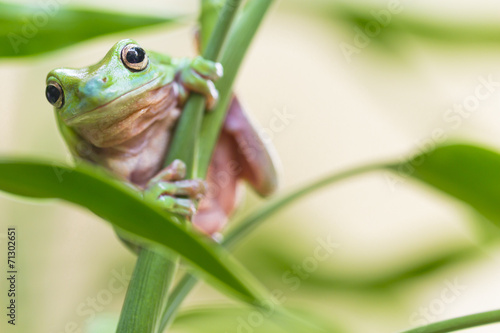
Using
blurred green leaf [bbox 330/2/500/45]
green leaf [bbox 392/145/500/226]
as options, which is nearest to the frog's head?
green leaf [bbox 392/145/500/226]

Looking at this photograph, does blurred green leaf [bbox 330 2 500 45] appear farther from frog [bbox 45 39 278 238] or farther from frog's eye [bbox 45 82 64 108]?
frog's eye [bbox 45 82 64 108]

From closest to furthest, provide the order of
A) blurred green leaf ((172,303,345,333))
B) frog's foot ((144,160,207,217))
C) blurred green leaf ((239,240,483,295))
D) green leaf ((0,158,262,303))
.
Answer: green leaf ((0,158,262,303)) < frog's foot ((144,160,207,217)) < blurred green leaf ((172,303,345,333)) < blurred green leaf ((239,240,483,295))

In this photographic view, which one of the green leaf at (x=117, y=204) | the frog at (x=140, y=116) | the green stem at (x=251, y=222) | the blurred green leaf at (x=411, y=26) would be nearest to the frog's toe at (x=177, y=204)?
the frog at (x=140, y=116)

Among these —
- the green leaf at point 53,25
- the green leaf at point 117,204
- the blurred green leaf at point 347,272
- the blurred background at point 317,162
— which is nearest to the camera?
the green leaf at point 117,204

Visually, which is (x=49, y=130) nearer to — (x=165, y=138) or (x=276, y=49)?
(x=276, y=49)

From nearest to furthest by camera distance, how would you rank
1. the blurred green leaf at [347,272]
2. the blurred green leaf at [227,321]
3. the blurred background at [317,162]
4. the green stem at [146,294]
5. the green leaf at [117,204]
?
the green leaf at [117,204], the green stem at [146,294], the blurred green leaf at [227,321], the blurred green leaf at [347,272], the blurred background at [317,162]

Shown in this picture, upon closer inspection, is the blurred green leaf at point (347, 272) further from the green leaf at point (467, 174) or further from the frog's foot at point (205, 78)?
the frog's foot at point (205, 78)

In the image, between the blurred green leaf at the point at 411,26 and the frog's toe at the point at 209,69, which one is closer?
the frog's toe at the point at 209,69
